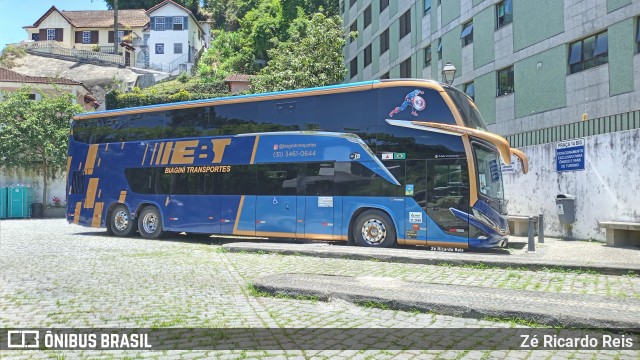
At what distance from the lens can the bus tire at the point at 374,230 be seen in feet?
41.1

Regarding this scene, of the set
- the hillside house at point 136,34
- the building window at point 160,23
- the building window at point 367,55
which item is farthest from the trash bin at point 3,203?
the building window at point 160,23

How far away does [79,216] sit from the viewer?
17844 millimetres

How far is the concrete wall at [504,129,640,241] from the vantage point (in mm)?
13297

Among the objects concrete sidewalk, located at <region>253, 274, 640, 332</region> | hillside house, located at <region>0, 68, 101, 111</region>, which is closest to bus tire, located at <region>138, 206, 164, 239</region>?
concrete sidewalk, located at <region>253, 274, 640, 332</region>

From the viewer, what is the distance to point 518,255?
37.0 ft

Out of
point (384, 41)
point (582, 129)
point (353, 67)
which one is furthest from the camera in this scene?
point (353, 67)

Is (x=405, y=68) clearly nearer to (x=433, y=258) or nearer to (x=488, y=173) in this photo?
(x=488, y=173)

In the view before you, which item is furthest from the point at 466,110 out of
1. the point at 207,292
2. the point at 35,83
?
the point at 35,83

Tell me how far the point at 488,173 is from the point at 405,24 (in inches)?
909

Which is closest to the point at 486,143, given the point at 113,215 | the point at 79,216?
the point at 113,215

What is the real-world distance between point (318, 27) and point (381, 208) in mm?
20419

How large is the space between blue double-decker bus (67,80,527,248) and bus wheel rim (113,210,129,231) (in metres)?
0.05

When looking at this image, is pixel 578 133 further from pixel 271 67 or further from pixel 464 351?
pixel 271 67

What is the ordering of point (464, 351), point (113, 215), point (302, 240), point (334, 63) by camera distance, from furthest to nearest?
point (334, 63) → point (113, 215) → point (302, 240) → point (464, 351)
